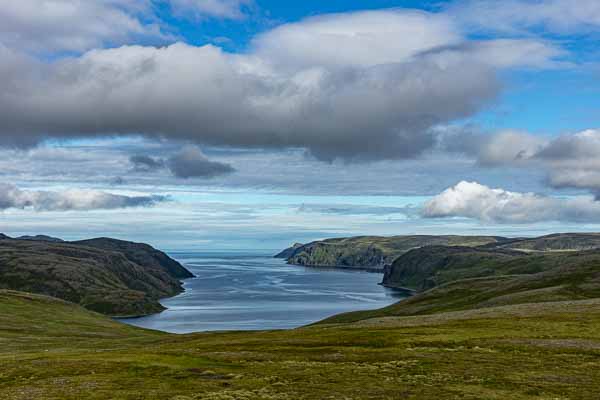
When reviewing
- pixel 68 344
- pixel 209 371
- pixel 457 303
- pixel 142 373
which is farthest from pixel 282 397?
pixel 457 303

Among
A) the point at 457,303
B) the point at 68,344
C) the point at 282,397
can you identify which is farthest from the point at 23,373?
the point at 457,303

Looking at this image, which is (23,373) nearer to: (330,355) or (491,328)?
(330,355)

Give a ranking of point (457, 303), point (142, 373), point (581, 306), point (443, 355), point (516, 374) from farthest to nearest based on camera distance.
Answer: point (457, 303) < point (581, 306) < point (443, 355) < point (142, 373) < point (516, 374)

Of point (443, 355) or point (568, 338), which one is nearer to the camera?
point (443, 355)

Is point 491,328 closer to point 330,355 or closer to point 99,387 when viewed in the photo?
point 330,355

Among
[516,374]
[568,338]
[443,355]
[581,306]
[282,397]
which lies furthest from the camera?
[581,306]

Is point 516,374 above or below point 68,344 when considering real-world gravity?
above
